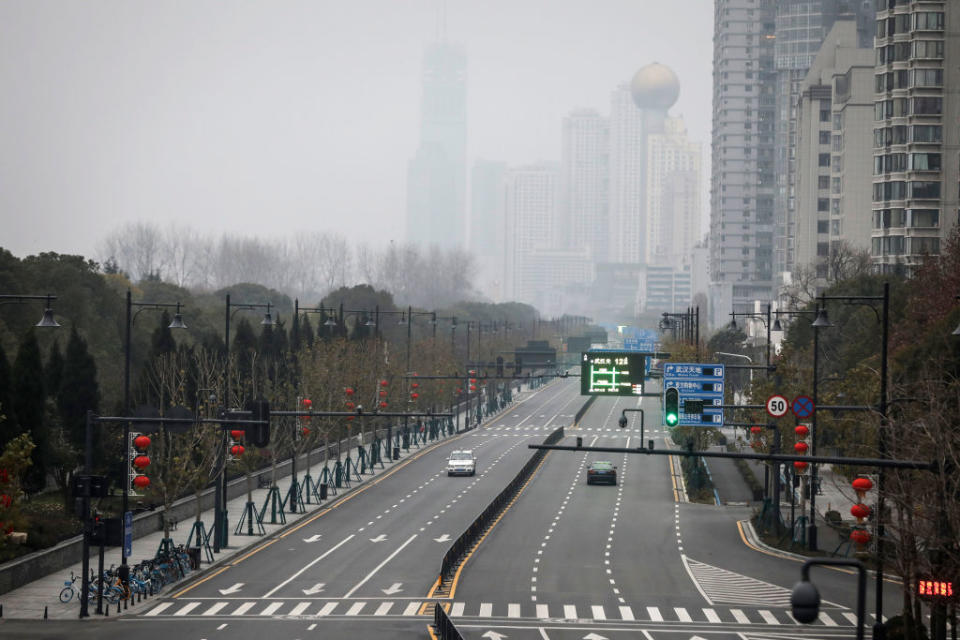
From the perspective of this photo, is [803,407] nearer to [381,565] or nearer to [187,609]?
[381,565]

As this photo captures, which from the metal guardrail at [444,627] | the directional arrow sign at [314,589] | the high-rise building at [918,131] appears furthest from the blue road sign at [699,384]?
the high-rise building at [918,131]

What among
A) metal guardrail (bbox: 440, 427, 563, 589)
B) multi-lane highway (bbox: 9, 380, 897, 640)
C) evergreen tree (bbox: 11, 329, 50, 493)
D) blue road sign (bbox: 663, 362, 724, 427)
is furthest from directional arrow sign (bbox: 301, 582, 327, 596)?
blue road sign (bbox: 663, 362, 724, 427)

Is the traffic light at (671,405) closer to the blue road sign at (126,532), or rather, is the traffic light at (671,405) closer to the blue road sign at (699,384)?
the blue road sign at (126,532)

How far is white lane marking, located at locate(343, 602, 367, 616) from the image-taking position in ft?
139

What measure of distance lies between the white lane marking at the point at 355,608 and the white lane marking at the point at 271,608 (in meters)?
2.44

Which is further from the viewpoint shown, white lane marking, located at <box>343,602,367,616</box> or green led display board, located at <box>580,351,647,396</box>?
green led display board, located at <box>580,351,647,396</box>

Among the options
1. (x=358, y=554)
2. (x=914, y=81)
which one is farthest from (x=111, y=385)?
(x=914, y=81)

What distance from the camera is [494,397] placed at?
147 metres

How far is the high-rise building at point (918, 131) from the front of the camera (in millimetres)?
110938

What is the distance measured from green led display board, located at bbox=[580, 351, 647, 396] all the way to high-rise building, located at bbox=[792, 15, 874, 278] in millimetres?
90924

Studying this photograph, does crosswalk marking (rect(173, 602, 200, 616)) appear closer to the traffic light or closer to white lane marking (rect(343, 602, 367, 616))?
white lane marking (rect(343, 602, 367, 616))

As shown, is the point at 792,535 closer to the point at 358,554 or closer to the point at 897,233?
the point at 358,554

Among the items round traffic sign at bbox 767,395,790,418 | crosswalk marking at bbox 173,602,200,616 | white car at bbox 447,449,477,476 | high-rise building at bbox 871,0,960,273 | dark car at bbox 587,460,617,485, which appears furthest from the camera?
high-rise building at bbox 871,0,960,273

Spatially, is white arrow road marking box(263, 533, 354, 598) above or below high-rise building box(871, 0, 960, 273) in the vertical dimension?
below
